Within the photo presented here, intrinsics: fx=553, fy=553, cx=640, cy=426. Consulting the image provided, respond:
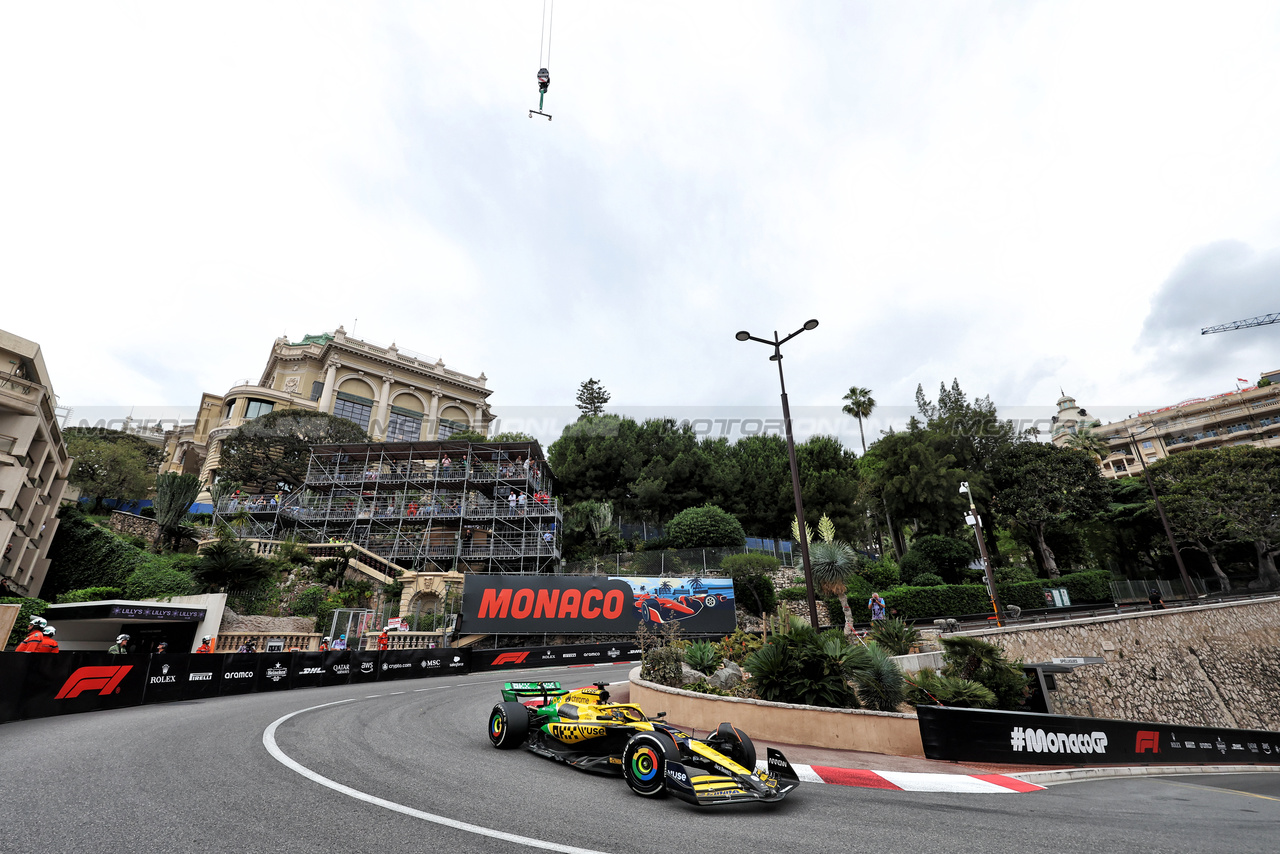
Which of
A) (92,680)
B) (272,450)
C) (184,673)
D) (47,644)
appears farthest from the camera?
(272,450)

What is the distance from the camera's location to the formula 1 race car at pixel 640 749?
218 inches

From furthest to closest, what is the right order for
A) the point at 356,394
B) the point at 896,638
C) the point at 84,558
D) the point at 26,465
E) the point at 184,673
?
the point at 356,394, the point at 84,558, the point at 26,465, the point at 896,638, the point at 184,673

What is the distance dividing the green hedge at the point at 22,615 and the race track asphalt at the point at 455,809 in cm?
1117

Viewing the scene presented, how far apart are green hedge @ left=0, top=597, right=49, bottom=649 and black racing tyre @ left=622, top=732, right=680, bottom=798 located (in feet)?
62.4

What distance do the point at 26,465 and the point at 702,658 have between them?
90.5 ft

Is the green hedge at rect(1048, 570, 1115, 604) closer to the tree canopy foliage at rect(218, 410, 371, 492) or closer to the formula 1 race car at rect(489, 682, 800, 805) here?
the formula 1 race car at rect(489, 682, 800, 805)

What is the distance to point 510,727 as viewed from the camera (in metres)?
8.11

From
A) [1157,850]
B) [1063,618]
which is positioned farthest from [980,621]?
[1157,850]

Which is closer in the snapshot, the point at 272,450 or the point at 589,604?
the point at 589,604

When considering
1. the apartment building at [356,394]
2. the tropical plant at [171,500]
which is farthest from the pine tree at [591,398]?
the tropical plant at [171,500]

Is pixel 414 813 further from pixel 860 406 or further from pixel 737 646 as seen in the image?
pixel 860 406

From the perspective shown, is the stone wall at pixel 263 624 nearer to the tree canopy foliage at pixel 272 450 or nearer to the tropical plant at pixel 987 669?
the tree canopy foliage at pixel 272 450

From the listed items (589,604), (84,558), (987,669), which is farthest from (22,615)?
(987,669)

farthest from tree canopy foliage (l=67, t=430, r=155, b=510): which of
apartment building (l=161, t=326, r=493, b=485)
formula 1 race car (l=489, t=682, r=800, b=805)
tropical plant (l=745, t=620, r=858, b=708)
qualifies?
tropical plant (l=745, t=620, r=858, b=708)
